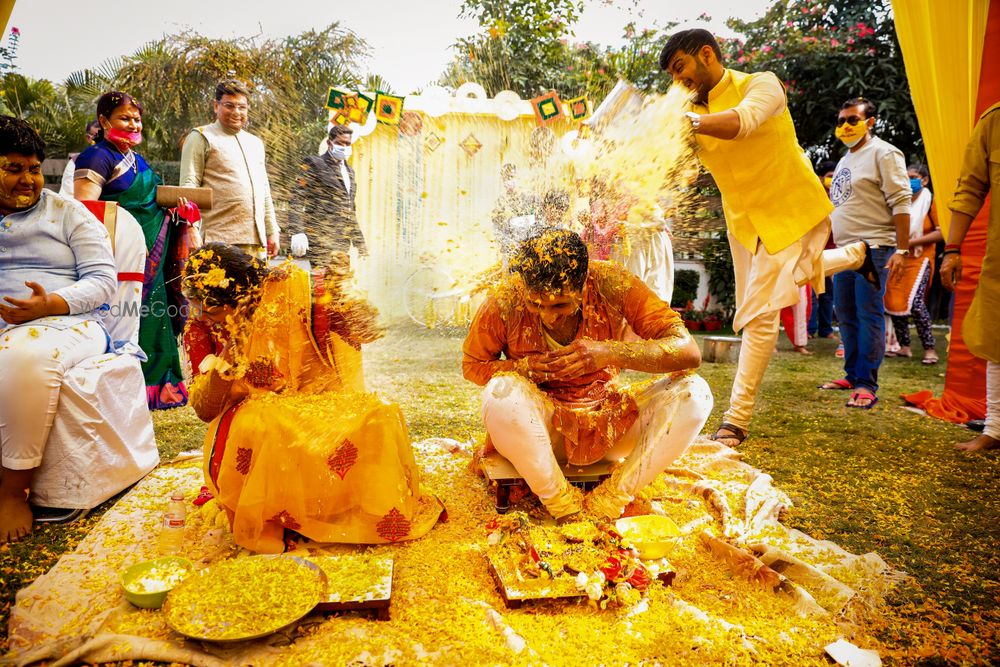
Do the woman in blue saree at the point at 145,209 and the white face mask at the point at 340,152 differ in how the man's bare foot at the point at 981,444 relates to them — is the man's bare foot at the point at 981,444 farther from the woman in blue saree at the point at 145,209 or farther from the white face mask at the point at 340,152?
the woman in blue saree at the point at 145,209

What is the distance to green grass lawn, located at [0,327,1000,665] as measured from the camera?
2162 millimetres

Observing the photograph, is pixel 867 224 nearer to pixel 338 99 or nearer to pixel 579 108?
pixel 579 108

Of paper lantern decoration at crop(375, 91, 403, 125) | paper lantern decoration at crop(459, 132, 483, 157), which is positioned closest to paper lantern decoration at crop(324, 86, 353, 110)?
paper lantern decoration at crop(375, 91, 403, 125)

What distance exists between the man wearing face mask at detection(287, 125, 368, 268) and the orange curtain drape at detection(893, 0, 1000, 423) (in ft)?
13.8

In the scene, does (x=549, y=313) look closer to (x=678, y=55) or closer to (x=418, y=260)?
(x=418, y=260)

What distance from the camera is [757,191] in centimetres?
395

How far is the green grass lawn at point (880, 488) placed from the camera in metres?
2.16

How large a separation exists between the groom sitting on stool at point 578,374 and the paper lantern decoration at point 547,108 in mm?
924

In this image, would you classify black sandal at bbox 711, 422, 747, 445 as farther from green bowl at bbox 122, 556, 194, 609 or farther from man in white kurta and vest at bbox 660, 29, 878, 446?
green bowl at bbox 122, 556, 194, 609

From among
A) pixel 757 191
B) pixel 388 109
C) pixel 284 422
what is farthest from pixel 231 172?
pixel 757 191

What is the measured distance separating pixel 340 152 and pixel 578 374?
2817 mm

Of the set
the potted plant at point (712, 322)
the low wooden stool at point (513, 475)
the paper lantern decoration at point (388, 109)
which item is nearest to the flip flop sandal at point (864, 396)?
the low wooden stool at point (513, 475)

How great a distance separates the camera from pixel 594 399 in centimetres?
301

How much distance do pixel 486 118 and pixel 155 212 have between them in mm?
3011
